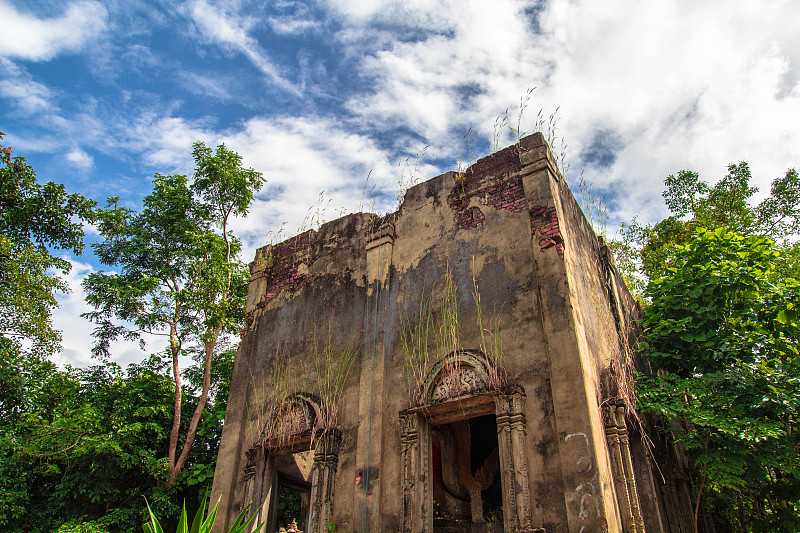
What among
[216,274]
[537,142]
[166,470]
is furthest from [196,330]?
[537,142]

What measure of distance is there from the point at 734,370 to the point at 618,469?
2.61m

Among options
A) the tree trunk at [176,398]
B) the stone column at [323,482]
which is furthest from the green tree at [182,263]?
the stone column at [323,482]

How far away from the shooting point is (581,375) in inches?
206

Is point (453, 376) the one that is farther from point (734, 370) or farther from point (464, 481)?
point (734, 370)

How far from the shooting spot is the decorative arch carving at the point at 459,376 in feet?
19.1

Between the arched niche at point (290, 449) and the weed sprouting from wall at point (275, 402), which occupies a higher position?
the weed sprouting from wall at point (275, 402)

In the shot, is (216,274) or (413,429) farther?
(216,274)

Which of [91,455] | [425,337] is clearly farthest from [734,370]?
[91,455]

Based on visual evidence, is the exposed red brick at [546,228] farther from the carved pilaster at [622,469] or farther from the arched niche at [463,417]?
the carved pilaster at [622,469]

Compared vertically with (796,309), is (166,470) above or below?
below

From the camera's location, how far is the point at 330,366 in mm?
7328

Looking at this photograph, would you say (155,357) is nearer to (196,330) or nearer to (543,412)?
(196,330)

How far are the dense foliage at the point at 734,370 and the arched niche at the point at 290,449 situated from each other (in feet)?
13.5

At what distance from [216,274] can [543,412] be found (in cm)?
768
